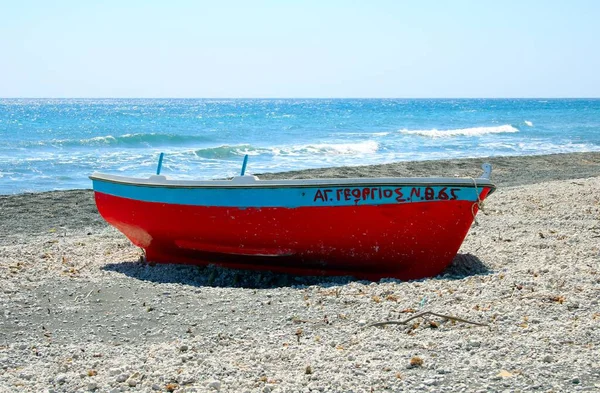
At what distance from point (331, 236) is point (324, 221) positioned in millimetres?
180

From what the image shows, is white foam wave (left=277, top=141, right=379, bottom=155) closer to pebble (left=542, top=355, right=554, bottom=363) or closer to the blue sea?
the blue sea

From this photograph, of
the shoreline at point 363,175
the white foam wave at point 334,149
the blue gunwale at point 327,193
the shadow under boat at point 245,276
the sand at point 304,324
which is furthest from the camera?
the white foam wave at point 334,149

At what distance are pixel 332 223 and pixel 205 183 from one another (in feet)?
4.45

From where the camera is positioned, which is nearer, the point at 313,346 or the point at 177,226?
the point at 313,346

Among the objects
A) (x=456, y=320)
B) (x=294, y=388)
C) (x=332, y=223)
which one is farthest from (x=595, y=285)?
(x=294, y=388)

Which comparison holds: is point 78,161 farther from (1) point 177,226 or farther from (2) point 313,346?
(2) point 313,346

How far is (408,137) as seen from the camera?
118 feet

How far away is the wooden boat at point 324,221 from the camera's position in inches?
266

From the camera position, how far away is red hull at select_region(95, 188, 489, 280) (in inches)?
269

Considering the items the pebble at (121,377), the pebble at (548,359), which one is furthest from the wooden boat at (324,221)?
the pebble at (121,377)

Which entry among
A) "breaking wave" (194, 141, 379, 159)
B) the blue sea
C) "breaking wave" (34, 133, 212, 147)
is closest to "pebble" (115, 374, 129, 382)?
the blue sea

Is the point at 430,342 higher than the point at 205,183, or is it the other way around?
the point at 205,183

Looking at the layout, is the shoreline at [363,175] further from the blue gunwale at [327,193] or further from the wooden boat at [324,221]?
the blue gunwale at [327,193]

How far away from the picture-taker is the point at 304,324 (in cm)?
539
